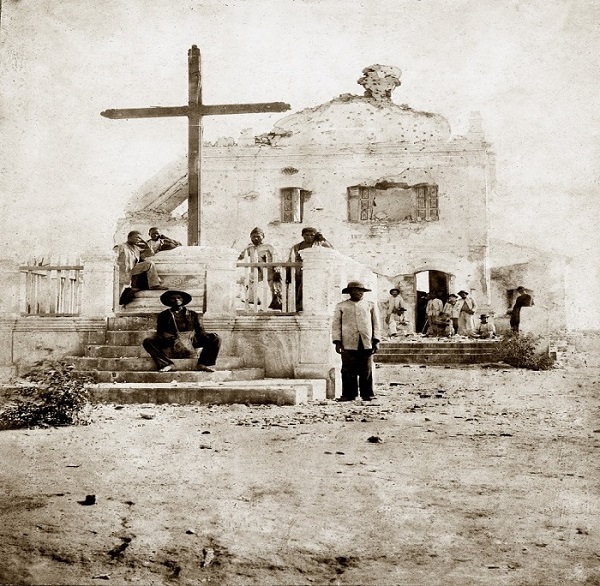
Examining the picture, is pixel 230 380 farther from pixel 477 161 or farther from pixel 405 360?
pixel 477 161

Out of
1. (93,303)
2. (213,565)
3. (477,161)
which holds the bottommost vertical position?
(213,565)

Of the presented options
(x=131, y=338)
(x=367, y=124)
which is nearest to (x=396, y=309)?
(x=367, y=124)

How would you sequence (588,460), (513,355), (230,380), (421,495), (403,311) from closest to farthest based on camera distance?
(421,495) < (588,460) < (230,380) < (513,355) < (403,311)

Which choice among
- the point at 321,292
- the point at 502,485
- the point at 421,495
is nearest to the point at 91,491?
the point at 421,495

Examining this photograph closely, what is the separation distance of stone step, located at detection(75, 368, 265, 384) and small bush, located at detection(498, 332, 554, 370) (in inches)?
287

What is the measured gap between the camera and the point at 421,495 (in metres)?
3.99

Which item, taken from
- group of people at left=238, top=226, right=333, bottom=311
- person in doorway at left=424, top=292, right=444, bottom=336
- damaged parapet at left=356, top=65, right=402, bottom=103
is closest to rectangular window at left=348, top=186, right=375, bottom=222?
damaged parapet at left=356, top=65, right=402, bottom=103

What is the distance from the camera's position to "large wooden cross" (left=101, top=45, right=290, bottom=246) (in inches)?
337

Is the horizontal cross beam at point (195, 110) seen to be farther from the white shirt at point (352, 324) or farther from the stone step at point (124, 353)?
the stone step at point (124, 353)

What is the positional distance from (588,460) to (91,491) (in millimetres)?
3274

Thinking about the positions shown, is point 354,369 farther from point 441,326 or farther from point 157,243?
point 441,326

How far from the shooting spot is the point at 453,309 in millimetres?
20109

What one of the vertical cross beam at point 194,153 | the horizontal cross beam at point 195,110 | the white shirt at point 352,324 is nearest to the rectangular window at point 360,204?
the vertical cross beam at point 194,153

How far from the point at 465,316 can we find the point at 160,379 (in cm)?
1344
